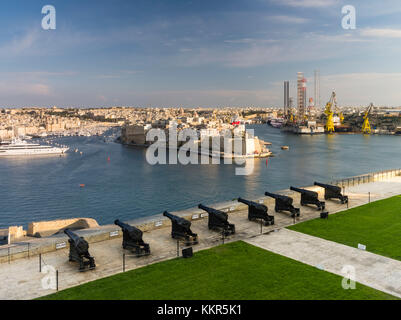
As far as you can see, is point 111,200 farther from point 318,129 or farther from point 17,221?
point 318,129

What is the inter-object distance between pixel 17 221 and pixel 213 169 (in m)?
21.9

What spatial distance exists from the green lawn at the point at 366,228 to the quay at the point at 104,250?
19.8 inches

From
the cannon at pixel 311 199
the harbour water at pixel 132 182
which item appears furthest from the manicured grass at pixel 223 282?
the harbour water at pixel 132 182

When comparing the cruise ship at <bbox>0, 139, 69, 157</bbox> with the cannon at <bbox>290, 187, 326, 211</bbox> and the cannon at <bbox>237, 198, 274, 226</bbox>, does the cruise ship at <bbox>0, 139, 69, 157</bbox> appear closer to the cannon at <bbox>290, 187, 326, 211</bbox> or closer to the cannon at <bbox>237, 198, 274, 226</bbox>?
the cannon at <bbox>290, 187, 326, 211</bbox>

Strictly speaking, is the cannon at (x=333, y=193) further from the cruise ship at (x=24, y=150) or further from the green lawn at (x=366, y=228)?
the cruise ship at (x=24, y=150)

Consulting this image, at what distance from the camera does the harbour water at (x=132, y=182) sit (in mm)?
20297

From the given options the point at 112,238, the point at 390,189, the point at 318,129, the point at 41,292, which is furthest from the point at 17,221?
the point at 318,129

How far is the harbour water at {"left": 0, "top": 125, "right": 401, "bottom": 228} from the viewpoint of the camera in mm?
20297

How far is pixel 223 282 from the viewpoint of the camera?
564 cm

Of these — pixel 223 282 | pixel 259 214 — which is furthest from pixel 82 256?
pixel 259 214

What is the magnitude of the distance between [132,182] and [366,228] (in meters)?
22.7

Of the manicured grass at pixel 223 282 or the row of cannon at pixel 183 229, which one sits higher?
the row of cannon at pixel 183 229

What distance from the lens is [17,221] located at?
17656 millimetres

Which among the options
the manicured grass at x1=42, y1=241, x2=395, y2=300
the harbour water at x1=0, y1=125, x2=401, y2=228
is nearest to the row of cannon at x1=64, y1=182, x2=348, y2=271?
the manicured grass at x1=42, y1=241, x2=395, y2=300
